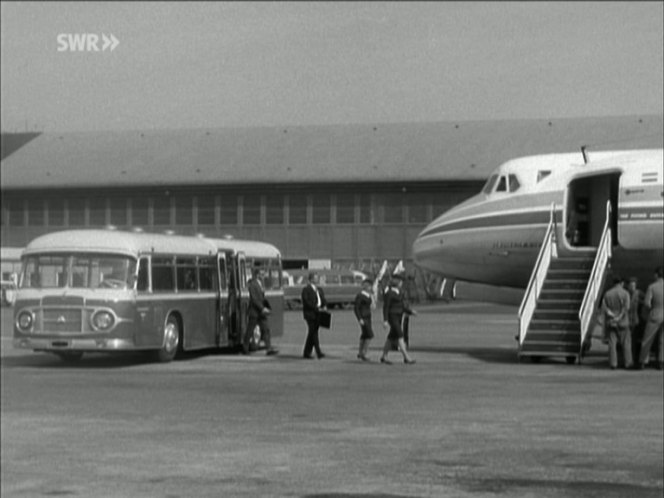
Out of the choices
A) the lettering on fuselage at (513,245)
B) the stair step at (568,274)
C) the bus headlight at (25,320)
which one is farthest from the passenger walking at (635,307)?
the bus headlight at (25,320)

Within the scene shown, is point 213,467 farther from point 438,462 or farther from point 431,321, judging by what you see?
point 431,321

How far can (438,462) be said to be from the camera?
584 inches

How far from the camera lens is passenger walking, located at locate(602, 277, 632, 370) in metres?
30.7

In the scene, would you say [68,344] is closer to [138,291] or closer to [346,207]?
[138,291]

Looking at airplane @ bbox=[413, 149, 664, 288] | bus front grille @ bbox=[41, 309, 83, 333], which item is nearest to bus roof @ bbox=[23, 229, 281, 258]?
bus front grille @ bbox=[41, 309, 83, 333]

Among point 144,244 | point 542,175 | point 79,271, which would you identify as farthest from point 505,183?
point 144,244

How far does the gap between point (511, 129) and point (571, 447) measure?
27.1ft

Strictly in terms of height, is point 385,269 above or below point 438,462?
above

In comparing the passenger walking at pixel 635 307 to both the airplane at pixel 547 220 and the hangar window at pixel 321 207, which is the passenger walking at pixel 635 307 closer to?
Result: the airplane at pixel 547 220

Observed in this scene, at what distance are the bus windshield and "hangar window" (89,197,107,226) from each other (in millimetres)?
6216

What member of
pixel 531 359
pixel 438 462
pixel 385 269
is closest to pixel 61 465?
pixel 438 462

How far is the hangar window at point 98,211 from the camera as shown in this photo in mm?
8164

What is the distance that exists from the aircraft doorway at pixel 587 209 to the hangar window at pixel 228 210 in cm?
2064

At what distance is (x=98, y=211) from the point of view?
8.45 meters
